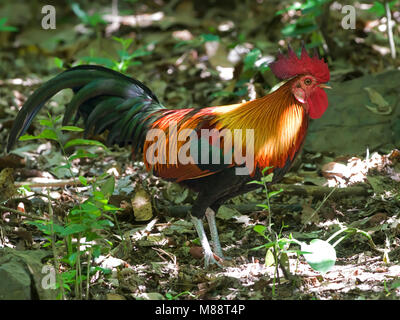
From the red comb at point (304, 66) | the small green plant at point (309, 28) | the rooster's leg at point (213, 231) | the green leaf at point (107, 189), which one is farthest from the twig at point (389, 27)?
the green leaf at point (107, 189)

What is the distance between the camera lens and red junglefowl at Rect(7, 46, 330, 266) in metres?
4.37

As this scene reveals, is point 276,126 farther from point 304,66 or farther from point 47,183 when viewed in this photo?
point 47,183

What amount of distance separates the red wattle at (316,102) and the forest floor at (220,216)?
28.7 inches

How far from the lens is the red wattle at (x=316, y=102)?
4.41m

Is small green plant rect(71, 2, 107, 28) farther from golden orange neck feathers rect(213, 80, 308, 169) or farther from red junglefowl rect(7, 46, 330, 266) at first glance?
golden orange neck feathers rect(213, 80, 308, 169)

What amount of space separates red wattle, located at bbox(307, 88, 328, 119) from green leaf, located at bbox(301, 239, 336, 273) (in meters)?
1.21

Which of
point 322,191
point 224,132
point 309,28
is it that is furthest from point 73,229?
point 309,28

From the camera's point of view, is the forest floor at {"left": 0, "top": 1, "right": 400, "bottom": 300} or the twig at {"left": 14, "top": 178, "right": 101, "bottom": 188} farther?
the twig at {"left": 14, "top": 178, "right": 101, "bottom": 188}

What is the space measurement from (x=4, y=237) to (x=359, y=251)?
3.03 m

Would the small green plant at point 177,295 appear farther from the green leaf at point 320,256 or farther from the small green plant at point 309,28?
the small green plant at point 309,28

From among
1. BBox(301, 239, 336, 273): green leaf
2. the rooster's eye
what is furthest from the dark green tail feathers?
BBox(301, 239, 336, 273): green leaf

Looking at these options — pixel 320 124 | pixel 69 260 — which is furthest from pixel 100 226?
pixel 320 124

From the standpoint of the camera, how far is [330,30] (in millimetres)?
7605
